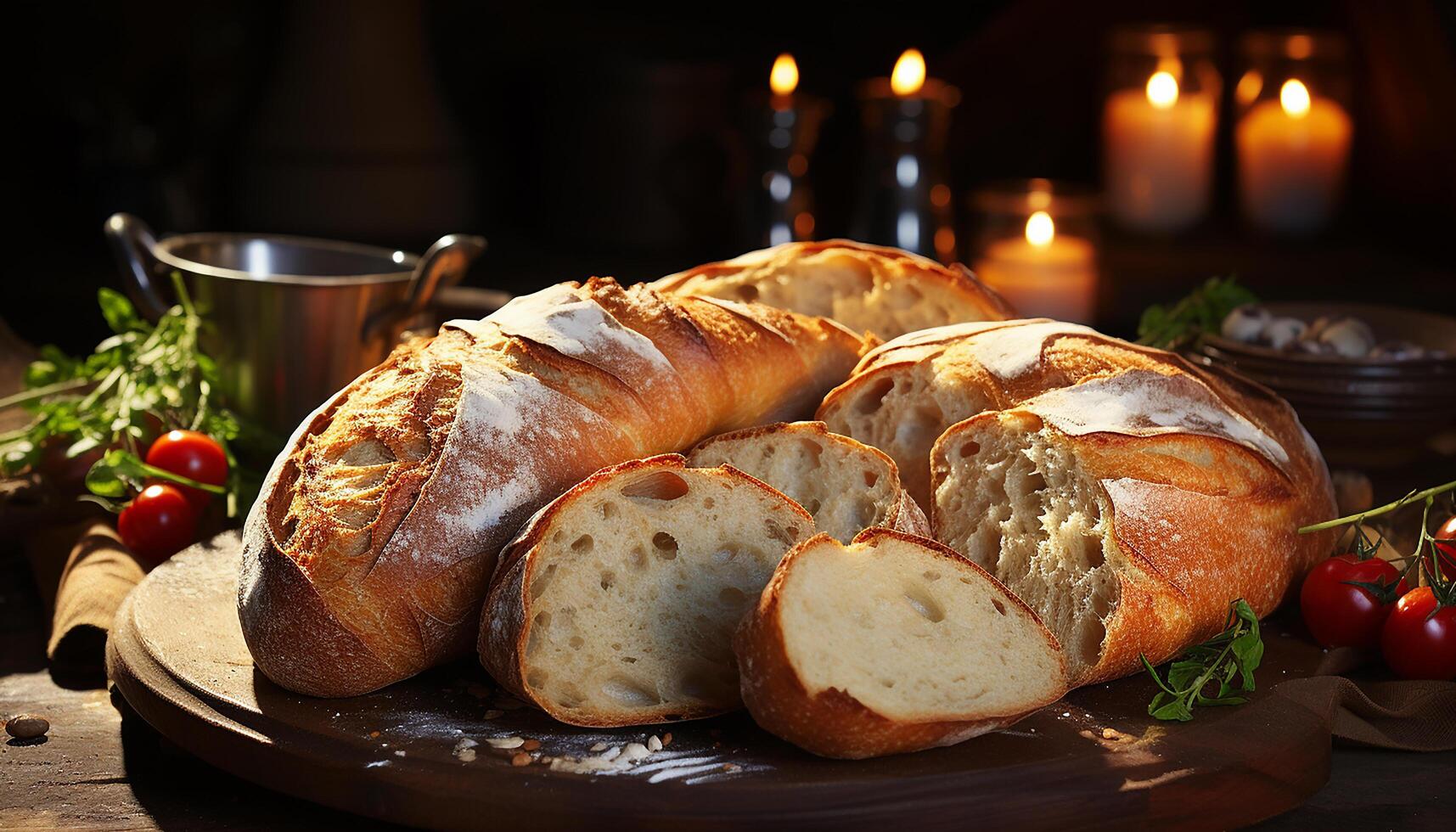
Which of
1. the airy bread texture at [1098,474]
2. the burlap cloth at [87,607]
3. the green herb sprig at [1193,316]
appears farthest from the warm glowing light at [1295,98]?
the burlap cloth at [87,607]

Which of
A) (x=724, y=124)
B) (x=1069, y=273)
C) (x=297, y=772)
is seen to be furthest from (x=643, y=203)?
(x=297, y=772)

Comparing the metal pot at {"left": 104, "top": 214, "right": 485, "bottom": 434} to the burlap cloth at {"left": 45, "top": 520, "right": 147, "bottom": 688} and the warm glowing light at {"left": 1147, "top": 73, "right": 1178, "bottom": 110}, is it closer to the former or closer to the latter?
the burlap cloth at {"left": 45, "top": 520, "right": 147, "bottom": 688}

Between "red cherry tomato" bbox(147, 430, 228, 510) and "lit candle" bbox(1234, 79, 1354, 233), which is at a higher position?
"lit candle" bbox(1234, 79, 1354, 233)

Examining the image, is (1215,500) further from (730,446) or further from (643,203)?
(643,203)

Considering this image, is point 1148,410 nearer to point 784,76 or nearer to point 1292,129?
point 784,76

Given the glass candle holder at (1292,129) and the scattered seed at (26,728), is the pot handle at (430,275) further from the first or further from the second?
the glass candle holder at (1292,129)

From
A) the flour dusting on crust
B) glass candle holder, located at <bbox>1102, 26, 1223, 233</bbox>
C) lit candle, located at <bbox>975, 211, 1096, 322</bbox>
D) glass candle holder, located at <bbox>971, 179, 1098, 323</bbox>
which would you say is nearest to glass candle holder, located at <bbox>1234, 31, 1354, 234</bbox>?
glass candle holder, located at <bbox>1102, 26, 1223, 233</bbox>
